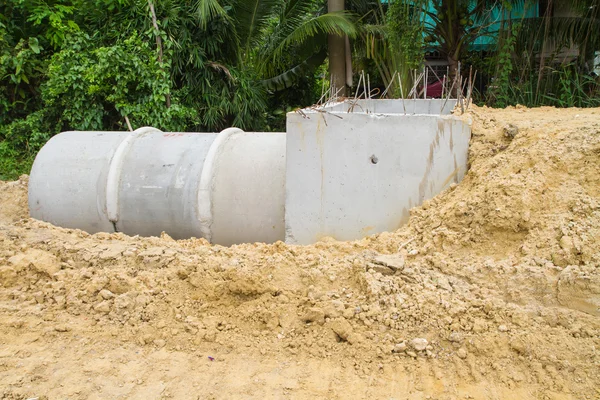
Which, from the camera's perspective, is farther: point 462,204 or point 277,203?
point 277,203

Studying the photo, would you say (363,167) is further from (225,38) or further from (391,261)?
(225,38)

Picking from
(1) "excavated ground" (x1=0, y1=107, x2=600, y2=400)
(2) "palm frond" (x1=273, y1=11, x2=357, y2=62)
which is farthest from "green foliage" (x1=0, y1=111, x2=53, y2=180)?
(1) "excavated ground" (x1=0, y1=107, x2=600, y2=400)

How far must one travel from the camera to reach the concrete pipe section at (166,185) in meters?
5.49

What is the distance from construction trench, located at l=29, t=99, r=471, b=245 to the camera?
482 cm

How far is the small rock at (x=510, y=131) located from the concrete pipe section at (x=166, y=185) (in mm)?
2145

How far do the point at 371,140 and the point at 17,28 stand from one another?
8.12 meters

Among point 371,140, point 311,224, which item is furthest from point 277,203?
point 371,140

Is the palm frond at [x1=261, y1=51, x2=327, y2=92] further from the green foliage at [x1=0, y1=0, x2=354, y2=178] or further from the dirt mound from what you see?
the dirt mound

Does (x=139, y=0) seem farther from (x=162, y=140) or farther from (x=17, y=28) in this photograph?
(x=162, y=140)

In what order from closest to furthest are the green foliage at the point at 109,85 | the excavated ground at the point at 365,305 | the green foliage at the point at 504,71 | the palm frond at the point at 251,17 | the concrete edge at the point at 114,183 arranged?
1. the excavated ground at the point at 365,305
2. the concrete edge at the point at 114,183
3. the green foliage at the point at 109,85
4. the green foliage at the point at 504,71
5. the palm frond at the point at 251,17

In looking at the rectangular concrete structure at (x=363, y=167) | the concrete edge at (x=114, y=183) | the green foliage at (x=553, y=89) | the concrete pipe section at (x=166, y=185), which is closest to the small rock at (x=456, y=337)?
the rectangular concrete structure at (x=363, y=167)

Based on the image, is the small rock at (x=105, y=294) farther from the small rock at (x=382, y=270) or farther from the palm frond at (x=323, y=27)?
the palm frond at (x=323, y=27)

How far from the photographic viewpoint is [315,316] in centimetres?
383

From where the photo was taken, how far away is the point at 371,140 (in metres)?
4.89
